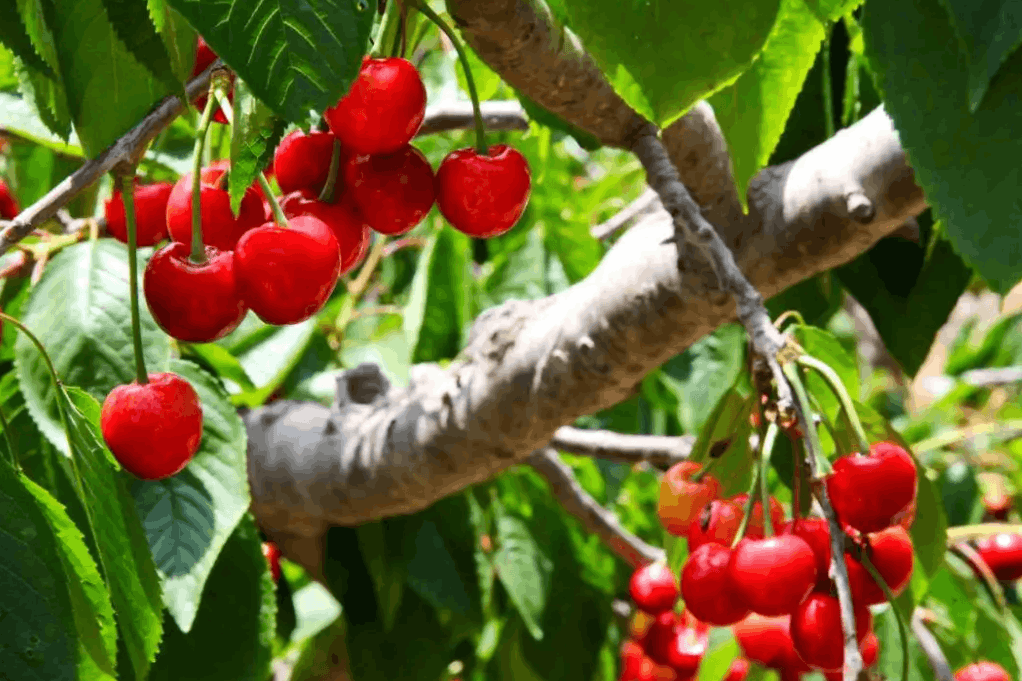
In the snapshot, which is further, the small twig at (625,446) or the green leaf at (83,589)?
the small twig at (625,446)

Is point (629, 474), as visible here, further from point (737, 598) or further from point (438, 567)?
point (737, 598)

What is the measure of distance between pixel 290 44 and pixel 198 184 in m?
0.24

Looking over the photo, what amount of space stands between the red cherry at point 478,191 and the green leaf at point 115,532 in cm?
29

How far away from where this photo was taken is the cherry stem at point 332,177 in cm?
81

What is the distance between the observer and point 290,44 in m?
0.52

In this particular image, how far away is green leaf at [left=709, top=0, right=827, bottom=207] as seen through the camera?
2.10ft

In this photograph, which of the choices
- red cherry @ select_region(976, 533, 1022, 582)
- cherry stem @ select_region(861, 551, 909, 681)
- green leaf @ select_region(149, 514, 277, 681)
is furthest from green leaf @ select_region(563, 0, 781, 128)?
red cherry @ select_region(976, 533, 1022, 582)

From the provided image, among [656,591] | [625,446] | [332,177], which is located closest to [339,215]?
[332,177]

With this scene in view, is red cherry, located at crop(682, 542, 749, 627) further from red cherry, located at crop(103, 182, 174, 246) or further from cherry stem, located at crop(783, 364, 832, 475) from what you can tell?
red cherry, located at crop(103, 182, 174, 246)

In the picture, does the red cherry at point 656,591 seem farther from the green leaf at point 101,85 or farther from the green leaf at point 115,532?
the green leaf at point 101,85

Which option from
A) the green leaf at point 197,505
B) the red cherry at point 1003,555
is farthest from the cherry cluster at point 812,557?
the red cherry at point 1003,555

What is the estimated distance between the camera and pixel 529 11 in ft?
2.43

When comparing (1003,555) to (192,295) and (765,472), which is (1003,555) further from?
(192,295)

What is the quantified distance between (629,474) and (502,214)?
176cm
